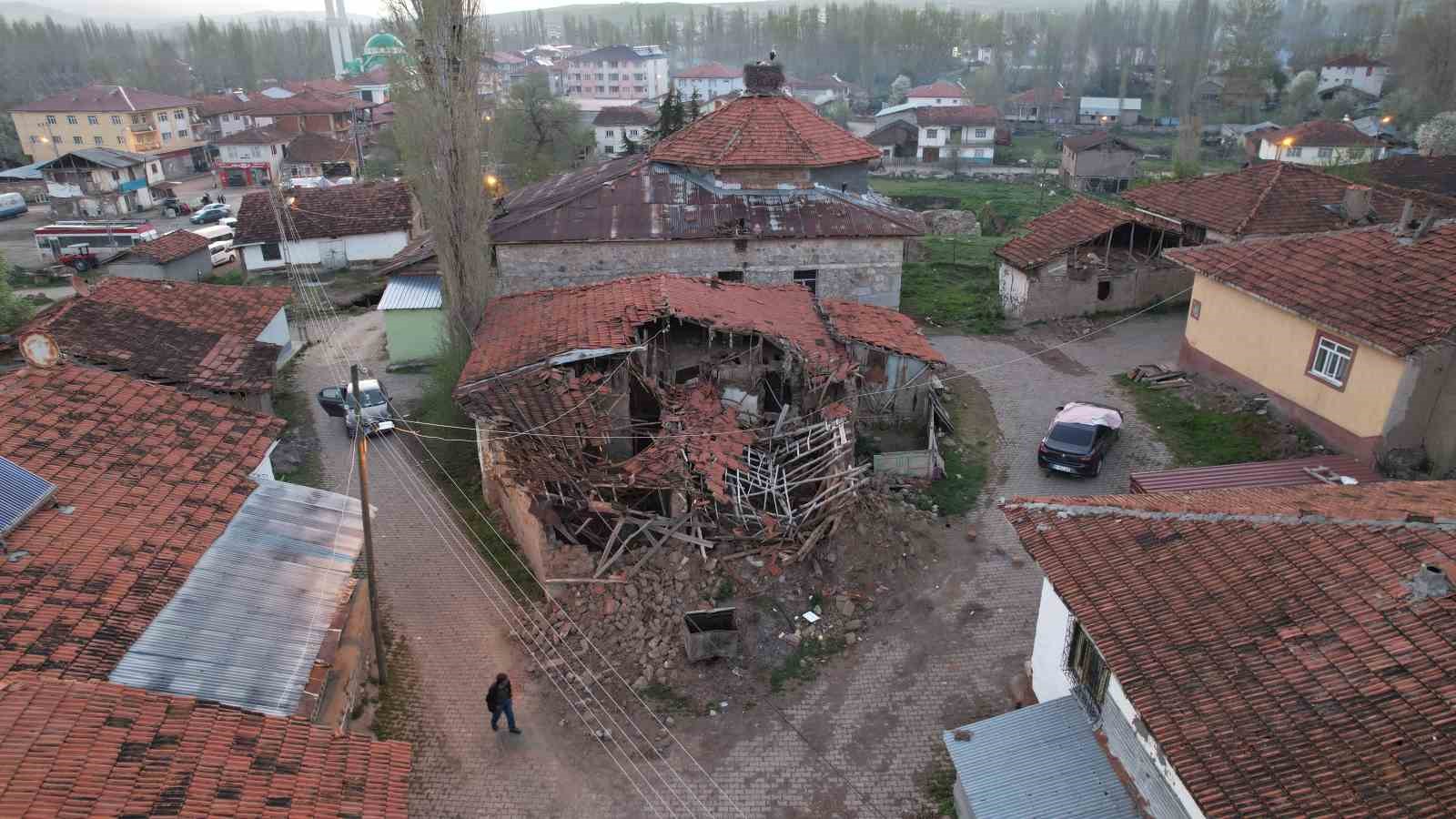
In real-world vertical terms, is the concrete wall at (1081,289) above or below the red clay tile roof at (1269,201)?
below

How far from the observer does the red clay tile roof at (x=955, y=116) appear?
7312 cm

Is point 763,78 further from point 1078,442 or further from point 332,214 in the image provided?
point 332,214

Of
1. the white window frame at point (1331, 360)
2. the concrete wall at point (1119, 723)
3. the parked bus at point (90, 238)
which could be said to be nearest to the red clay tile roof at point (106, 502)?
the concrete wall at point (1119, 723)

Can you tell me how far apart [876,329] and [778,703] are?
9.93 m

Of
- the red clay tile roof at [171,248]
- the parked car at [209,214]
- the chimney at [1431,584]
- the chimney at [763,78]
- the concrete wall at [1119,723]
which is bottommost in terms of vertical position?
the parked car at [209,214]

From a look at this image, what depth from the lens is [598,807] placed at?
38.3 ft

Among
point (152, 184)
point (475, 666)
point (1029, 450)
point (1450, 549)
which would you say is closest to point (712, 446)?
point (475, 666)

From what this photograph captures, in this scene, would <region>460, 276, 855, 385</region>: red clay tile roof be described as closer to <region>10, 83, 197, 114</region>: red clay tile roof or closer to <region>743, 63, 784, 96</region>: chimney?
<region>743, 63, 784, 96</region>: chimney

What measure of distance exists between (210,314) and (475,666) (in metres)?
15.1

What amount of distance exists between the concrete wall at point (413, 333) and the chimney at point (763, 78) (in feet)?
40.9

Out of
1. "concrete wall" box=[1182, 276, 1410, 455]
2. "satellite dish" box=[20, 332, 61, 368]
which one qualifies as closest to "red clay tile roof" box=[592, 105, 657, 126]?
"concrete wall" box=[1182, 276, 1410, 455]

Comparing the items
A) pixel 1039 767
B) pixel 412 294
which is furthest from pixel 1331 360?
pixel 412 294

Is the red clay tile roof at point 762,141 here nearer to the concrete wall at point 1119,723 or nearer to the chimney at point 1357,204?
the chimney at point 1357,204

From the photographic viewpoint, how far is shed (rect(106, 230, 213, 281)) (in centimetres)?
3581
